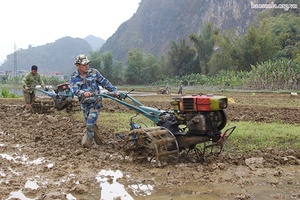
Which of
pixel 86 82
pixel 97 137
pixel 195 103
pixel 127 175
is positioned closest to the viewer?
pixel 127 175

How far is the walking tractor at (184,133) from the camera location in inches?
226

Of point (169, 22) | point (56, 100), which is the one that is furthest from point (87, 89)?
point (169, 22)

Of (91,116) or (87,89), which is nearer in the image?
(91,116)

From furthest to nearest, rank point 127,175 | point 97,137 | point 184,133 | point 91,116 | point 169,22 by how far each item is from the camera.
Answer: point 169,22 → point 97,137 → point 91,116 → point 184,133 → point 127,175

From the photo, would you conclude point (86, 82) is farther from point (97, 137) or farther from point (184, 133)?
point (184, 133)

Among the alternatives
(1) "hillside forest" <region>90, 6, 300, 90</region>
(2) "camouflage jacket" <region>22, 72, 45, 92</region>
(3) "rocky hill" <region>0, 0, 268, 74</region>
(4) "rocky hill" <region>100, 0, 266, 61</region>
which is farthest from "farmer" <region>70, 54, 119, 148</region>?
(3) "rocky hill" <region>0, 0, 268, 74</region>

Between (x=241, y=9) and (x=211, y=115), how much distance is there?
118 meters

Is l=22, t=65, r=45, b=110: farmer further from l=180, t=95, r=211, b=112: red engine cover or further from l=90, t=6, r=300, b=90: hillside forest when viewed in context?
l=90, t=6, r=300, b=90: hillside forest

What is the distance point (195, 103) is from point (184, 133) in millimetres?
558

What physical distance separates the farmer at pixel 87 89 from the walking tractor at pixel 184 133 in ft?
3.63

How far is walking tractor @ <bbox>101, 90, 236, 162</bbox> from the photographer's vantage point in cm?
575

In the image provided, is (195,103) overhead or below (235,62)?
below

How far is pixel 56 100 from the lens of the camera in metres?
13.5

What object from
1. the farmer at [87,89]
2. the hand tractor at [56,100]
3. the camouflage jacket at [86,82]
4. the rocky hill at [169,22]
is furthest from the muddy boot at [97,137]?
the rocky hill at [169,22]
